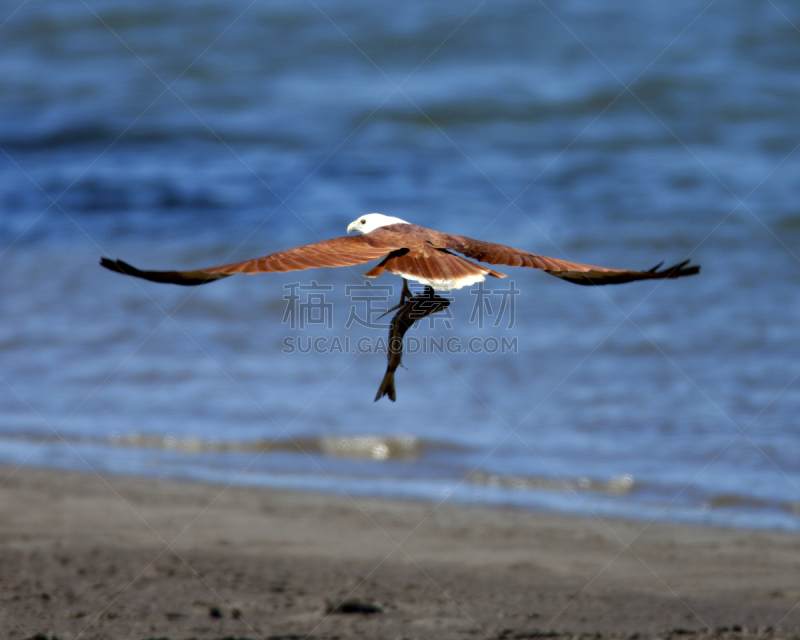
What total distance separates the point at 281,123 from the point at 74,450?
8.43 metres

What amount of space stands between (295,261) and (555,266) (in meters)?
0.74

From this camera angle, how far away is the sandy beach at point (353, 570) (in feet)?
11.8

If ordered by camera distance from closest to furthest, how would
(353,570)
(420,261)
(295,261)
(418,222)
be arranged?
(295,261) → (420,261) → (353,570) → (418,222)

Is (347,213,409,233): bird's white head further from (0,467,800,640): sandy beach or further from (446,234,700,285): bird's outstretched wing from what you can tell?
(0,467,800,640): sandy beach

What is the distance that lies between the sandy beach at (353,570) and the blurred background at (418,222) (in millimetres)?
326

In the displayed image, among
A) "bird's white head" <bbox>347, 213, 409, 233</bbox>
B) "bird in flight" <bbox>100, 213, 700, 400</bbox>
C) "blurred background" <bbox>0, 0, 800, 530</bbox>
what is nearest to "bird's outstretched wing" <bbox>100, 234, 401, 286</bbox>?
"bird in flight" <bbox>100, 213, 700, 400</bbox>

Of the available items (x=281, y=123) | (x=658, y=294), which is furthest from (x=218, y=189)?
(x=658, y=294)

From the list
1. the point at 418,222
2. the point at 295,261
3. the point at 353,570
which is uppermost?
the point at 418,222

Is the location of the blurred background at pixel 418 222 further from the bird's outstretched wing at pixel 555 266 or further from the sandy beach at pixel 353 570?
the bird's outstretched wing at pixel 555 266

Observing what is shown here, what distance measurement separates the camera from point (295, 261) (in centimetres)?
240

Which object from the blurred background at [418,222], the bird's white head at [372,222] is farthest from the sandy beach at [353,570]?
the bird's white head at [372,222]

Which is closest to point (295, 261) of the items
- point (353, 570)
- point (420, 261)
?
point (420, 261)

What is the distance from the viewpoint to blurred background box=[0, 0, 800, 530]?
542 centimetres

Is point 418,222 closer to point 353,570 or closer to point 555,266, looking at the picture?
point 353,570
